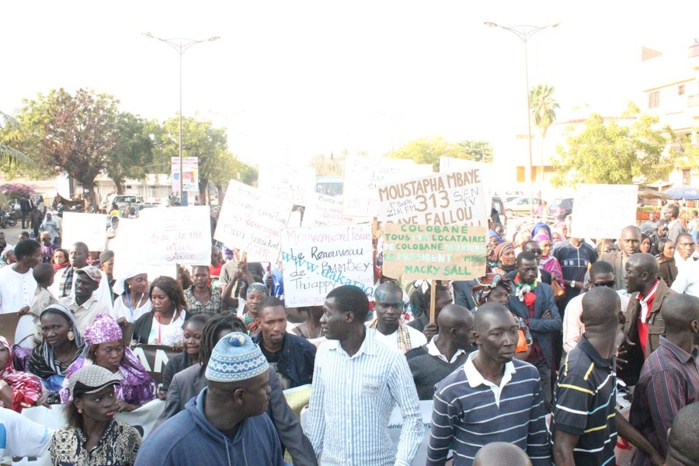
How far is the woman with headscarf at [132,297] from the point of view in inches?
278

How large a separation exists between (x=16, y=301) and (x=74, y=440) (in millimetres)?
4503

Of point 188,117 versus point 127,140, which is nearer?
point 127,140

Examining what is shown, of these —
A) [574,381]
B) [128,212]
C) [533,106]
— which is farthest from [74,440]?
[533,106]

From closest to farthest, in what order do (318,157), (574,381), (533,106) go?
(574,381) → (533,106) → (318,157)

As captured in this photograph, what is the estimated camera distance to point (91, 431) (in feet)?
12.7

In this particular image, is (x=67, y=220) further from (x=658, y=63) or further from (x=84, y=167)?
(x=658, y=63)

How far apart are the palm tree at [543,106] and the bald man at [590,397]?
198ft

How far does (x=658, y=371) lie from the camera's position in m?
3.66

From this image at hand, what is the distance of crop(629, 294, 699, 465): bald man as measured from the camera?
3.57m

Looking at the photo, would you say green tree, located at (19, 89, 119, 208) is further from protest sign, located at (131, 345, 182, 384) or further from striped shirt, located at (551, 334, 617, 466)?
A: striped shirt, located at (551, 334, 617, 466)

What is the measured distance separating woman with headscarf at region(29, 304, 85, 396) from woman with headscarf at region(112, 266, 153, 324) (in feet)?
4.33

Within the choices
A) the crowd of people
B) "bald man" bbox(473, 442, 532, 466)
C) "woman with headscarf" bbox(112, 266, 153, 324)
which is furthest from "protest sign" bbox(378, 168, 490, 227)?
"bald man" bbox(473, 442, 532, 466)

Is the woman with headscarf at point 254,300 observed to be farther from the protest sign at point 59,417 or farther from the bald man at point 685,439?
the bald man at point 685,439

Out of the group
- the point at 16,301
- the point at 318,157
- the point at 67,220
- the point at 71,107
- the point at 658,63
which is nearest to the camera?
the point at 16,301
